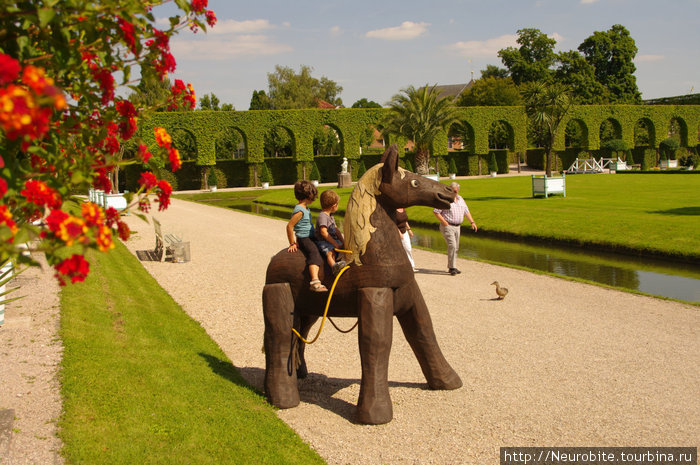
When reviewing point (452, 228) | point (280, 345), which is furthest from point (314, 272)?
point (452, 228)

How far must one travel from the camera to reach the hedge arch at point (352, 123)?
4775 centimetres

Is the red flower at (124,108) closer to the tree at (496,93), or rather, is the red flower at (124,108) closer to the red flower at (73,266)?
the red flower at (73,266)

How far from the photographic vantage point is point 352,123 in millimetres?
51906

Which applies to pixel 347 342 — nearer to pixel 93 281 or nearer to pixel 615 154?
pixel 93 281

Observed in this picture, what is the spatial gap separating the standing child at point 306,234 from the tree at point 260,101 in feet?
255

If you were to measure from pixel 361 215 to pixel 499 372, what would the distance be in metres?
2.73

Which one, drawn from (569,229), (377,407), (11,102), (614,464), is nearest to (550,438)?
(614,464)

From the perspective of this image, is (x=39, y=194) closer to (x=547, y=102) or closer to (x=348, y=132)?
(x=547, y=102)

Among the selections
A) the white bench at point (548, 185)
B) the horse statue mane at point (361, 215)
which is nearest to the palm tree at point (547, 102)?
the white bench at point (548, 185)

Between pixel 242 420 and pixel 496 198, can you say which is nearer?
pixel 242 420

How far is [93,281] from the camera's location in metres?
10.5

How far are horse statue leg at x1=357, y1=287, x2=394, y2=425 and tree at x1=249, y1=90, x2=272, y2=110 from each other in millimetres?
78884

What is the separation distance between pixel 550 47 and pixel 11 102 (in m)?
91.4

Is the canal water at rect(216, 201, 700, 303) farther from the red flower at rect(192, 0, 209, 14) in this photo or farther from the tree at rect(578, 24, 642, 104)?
the tree at rect(578, 24, 642, 104)
